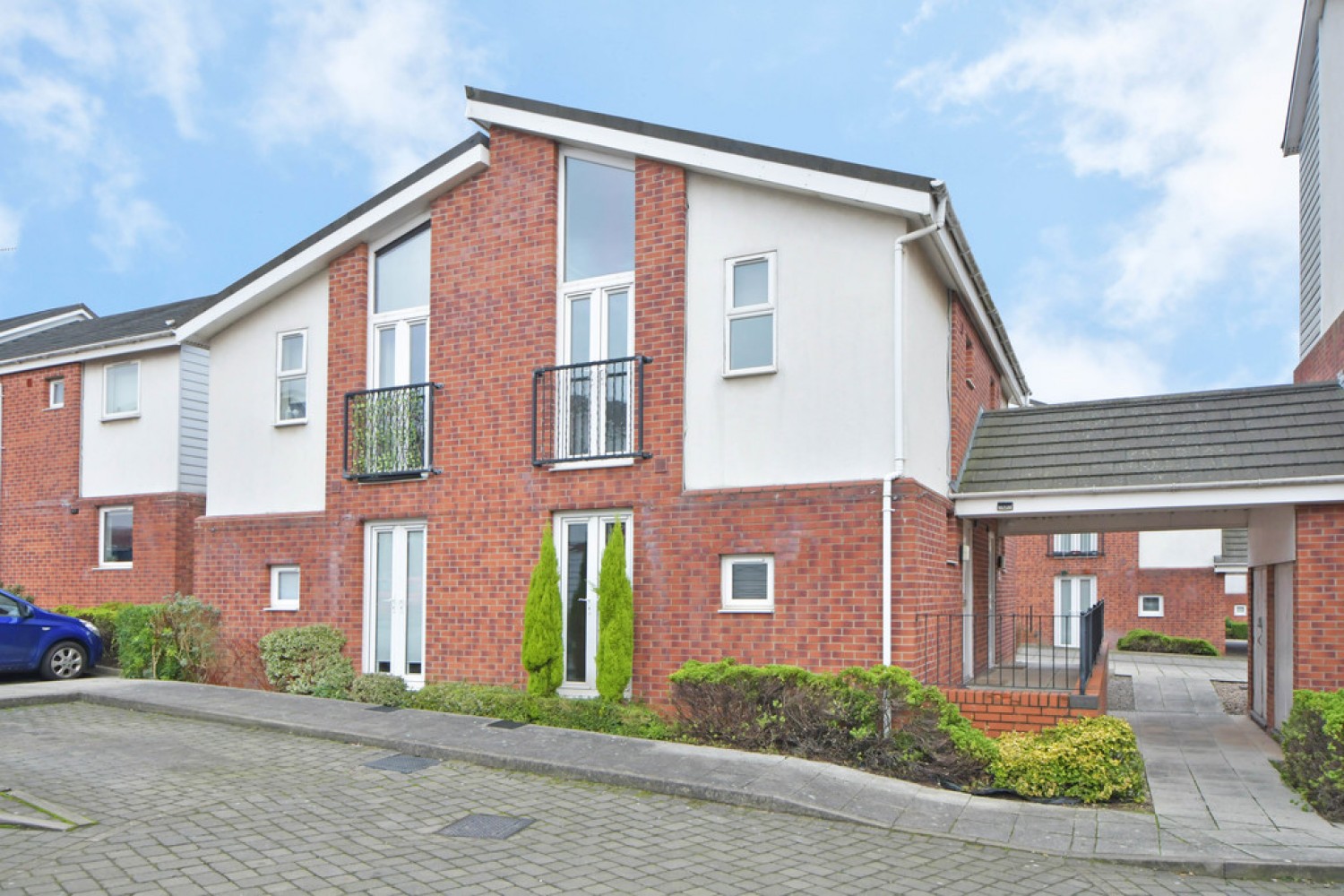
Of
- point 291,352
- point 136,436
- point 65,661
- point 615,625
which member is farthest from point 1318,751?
point 136,436

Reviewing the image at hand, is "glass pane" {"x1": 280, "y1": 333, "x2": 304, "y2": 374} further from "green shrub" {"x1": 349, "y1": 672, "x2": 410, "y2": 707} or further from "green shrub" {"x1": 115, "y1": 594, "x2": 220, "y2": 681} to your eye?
"green shrub" {"x1": 349, "y1": 672, "x2": 410, "y2": 707}

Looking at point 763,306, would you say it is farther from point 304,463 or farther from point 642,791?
point 304,463

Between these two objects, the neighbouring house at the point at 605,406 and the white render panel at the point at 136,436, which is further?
the white render panel at the point at 136,436

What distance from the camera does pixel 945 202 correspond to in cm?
995

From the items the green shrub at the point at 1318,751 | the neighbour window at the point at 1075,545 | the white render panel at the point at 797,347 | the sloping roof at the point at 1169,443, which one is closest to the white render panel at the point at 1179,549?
the neighbour window at the point at 1075,545

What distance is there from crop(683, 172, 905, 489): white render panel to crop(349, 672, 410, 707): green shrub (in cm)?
424

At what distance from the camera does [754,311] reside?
35.0 ft

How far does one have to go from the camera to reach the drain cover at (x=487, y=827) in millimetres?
7176

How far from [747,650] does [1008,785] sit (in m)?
2.81

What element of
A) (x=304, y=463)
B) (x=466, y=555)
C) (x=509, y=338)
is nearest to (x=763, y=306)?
(x=509, y=338)

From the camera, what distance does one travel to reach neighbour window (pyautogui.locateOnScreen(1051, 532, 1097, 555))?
31359mm

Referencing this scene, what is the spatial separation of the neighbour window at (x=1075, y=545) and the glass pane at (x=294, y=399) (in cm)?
2410

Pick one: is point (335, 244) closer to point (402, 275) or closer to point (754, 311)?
point (402, 275)

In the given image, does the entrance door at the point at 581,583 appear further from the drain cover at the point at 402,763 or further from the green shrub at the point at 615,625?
the drain cover at the point at 402,763
